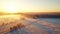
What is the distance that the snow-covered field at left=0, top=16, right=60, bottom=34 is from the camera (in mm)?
857

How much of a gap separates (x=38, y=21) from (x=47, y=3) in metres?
0.21

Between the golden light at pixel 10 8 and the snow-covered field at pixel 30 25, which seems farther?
the golden light at pixel 10 8

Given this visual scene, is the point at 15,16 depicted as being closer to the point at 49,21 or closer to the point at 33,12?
the point at 33,12

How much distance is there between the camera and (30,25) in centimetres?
99

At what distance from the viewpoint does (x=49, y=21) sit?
1061 mm

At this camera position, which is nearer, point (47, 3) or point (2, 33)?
point (2, 33)

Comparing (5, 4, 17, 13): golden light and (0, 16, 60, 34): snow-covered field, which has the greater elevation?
(5, 4, 17, 13): golden light

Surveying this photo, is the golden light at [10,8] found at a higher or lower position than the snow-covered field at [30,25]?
higher

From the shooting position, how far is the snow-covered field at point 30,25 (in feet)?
2.81

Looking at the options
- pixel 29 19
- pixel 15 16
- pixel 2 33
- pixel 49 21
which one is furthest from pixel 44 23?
pixel 2 33

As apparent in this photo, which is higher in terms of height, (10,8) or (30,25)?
(10,8)

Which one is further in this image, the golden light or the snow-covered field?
the golden light

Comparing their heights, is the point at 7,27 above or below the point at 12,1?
below

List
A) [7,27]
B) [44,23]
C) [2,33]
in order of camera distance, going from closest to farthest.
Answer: [2,33] < [7,27] < [44,23]
